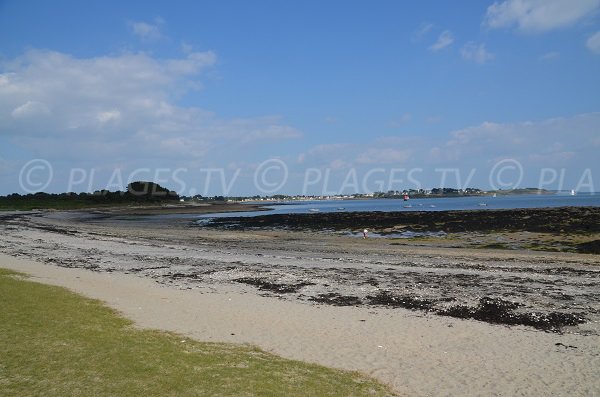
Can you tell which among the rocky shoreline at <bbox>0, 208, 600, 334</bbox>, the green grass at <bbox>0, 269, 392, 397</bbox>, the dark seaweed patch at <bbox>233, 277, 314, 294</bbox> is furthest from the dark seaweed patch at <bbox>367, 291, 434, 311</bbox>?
the green grass at <bbox>0, 269, 392, 397</bbox>

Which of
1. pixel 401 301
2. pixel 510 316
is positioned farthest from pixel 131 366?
pixel 510 316

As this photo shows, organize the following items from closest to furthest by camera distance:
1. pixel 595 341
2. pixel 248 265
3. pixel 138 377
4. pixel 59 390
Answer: pixel 59 390
pixel 138 377
pixel 595 341
pixel 248 265

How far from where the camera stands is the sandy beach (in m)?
9.49

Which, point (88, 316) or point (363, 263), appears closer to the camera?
point (88, 316)

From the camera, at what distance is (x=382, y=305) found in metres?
15.0

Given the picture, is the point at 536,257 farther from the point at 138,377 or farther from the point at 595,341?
the point at 138,377

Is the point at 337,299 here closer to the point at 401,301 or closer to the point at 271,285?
the point at 401,301

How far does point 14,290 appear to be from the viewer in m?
13.5

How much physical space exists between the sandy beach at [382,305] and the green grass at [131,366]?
1058mm

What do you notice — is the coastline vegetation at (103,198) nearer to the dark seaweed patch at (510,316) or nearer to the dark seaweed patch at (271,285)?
the dark seaweed patch at (271,285)

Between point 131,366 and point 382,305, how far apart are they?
29.8 feet

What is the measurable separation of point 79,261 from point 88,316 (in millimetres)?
14436

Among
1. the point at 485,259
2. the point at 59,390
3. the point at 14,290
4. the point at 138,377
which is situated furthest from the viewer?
the point at 485,259

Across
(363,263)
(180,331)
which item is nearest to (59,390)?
(180,331)
